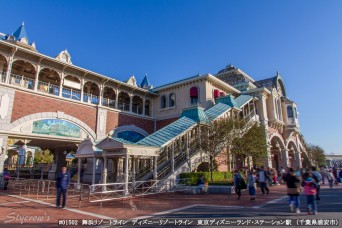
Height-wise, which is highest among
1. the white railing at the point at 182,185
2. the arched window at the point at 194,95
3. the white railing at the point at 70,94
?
the arched window at the point at 194,95

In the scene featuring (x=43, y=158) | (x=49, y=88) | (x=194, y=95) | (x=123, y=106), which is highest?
(x=194, y=95)

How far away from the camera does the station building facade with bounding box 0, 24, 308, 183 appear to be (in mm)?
17359

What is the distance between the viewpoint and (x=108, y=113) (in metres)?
24.8

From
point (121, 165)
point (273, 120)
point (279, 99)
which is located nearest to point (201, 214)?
point (121, 165)

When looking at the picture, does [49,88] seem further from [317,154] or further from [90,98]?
[317,154]

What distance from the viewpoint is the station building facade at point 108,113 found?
57.0ft

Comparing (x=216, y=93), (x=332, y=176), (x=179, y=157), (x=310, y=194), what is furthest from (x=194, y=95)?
(x=310, y=194)

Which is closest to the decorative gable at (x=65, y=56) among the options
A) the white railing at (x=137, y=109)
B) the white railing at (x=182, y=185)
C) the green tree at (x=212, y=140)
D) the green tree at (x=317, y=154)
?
the white railing at (x=137, y=109)

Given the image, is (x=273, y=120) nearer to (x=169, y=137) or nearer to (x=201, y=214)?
(x=169, y=137)

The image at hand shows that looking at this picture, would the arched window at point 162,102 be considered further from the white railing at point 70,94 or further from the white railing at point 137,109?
the white railing at point 70,94

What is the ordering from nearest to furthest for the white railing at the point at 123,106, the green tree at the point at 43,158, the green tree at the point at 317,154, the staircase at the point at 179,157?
the staircase at the point at 179,157
the white railing at the point at 123,106
the green tree at the point at 43,158
the green tree at the point at 317,154

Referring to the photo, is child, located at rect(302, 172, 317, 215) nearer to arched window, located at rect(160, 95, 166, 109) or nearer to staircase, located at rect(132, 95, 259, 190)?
staircase, located at rect(132, 95, 259, 190)

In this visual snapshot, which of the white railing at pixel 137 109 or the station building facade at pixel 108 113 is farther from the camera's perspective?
the white railing at pixel 137 109

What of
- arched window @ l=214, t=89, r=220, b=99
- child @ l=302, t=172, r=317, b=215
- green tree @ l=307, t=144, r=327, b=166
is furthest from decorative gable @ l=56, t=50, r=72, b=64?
green tree @ l=307, t=144, r=327, b=166
